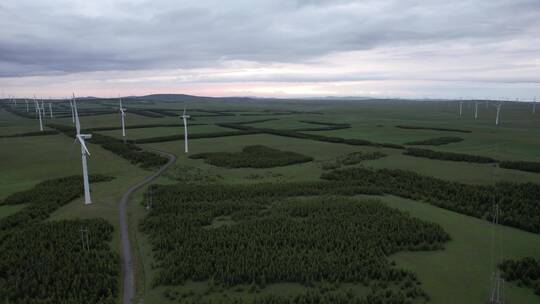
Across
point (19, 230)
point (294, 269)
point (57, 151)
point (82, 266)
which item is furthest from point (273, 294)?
point (57, 151)

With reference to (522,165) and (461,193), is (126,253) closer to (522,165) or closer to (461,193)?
(461,193)

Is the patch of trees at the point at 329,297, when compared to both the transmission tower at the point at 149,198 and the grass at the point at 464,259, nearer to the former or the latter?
the grass at the point at 464,259

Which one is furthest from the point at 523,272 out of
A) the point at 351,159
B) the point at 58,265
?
the point at 351,159

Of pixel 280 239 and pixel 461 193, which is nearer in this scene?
pixel 280 239

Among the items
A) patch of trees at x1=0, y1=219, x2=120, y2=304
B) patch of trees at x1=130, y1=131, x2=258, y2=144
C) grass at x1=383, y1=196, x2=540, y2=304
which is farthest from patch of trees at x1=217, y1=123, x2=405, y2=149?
patch of trees at x1=0, y1=219, x2=120, y2=304

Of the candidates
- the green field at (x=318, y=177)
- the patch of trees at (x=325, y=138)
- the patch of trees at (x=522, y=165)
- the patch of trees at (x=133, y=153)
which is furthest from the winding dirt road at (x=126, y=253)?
the patch of trees at (x=522, y=165)

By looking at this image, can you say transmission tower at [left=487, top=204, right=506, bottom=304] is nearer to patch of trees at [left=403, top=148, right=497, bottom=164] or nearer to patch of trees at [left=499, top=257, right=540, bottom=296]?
patch of trees at [left=499, top=257, right=540, bottom=296]
